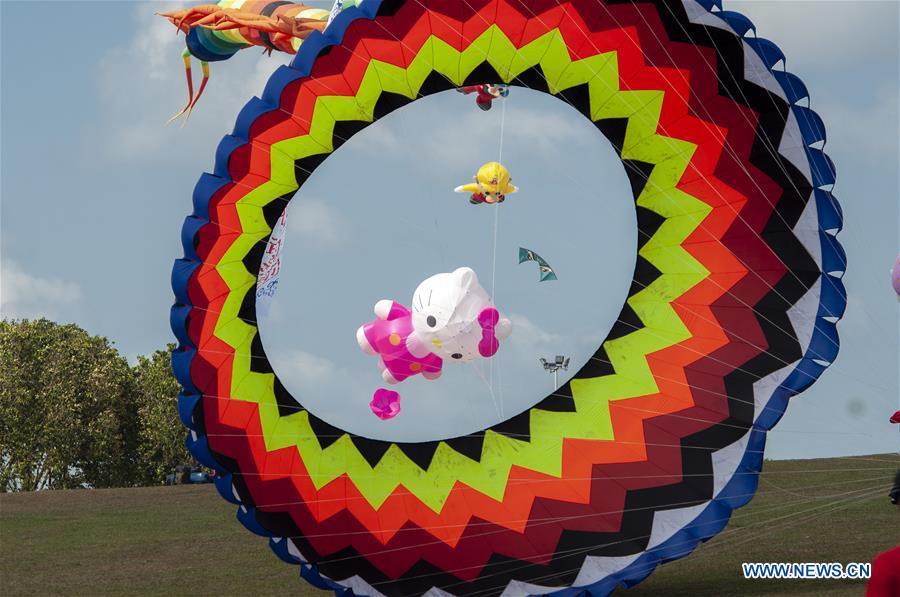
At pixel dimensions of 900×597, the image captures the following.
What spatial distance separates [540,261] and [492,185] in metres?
1.50

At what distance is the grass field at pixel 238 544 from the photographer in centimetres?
1333

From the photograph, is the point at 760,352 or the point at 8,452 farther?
the point at 8,452

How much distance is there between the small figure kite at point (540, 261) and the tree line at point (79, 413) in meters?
30.2

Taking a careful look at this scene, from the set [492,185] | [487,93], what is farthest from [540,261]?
[487,93]

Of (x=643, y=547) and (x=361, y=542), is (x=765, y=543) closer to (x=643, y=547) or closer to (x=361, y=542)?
(x=643, y=547)

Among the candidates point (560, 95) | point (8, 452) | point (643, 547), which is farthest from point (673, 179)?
point (8, 452)

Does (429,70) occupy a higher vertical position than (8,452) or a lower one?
lower

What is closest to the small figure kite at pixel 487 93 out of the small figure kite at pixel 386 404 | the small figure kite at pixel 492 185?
the small figure kite at pixel 492 185

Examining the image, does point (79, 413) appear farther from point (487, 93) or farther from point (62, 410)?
point (487, 93)

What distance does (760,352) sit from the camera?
36.4ft

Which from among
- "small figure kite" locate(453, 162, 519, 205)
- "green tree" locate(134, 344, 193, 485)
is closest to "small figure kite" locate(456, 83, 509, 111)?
"small figure kite" locate(453, 162, 519, 205)

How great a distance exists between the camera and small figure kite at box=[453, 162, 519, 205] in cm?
1208

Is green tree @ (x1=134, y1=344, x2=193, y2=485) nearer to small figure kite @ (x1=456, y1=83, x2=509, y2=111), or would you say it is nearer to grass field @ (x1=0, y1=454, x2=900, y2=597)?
grass field @ (x1=0, y1=454, x2=900, y2=597)

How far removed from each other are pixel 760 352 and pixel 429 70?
3945 millimetres
